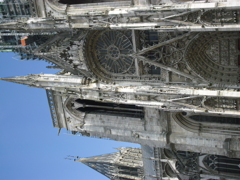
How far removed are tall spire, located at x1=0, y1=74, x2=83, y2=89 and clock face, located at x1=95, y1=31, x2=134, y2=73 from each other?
72.5 inches

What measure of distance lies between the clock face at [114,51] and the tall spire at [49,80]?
1841 millimetres

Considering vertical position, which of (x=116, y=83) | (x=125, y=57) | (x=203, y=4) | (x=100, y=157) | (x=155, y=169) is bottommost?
(x=100, y=157)

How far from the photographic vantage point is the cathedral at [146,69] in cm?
1355

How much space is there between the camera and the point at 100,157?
43.8 meters

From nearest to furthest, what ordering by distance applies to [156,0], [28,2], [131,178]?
1. [156,0]
2. [28,2]
3. [131,178]

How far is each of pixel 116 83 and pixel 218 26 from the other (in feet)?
23.9

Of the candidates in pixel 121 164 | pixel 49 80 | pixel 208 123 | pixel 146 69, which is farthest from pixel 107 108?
pixel 121 164

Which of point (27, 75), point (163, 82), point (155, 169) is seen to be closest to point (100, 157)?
point (155, 169)

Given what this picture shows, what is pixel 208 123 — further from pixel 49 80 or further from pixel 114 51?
pixel 49 80

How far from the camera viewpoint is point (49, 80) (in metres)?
18.4

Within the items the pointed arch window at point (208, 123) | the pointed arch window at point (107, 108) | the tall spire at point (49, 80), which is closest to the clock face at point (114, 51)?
the tall spire at point (49, 80)

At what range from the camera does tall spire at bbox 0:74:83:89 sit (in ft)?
59.0

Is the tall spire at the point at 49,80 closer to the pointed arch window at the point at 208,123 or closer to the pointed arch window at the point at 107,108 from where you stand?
the pointed arch window at the point at 107,108

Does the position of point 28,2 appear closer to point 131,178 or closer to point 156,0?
point 156,0
